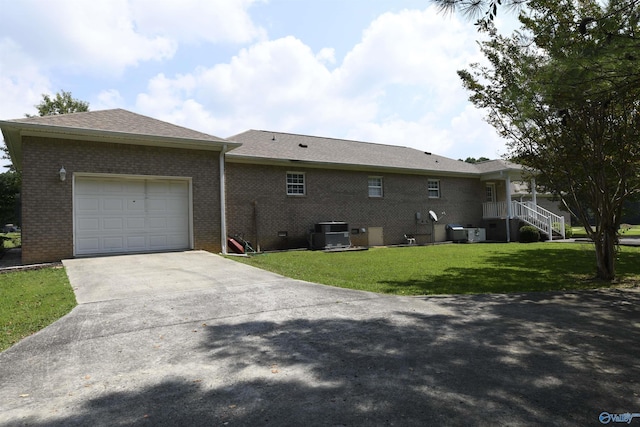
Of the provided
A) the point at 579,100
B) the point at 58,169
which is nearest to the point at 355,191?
the point at 58,169

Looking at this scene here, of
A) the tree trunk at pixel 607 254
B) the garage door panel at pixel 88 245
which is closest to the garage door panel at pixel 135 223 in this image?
the garage door panel at pixel 88 245

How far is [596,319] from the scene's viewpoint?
5.36m

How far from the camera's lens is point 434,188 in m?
22.1

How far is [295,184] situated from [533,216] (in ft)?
44.4

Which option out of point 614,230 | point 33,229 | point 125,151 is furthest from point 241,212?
point 614,230

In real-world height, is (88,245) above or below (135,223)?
below

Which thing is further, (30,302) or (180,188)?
(180,188)

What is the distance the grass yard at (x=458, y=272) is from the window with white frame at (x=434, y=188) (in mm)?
8142

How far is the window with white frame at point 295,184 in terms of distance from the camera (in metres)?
17.2

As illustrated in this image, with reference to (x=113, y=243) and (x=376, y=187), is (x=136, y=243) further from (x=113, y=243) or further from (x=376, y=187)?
(x=376, y=187)

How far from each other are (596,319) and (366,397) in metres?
4.13

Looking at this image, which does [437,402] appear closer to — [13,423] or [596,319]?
[13,423]

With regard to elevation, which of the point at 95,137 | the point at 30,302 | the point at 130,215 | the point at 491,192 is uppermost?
the point at 95,137

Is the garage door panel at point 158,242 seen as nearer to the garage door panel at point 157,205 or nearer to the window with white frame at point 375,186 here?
Answer: the garage door panel at point 157,205
